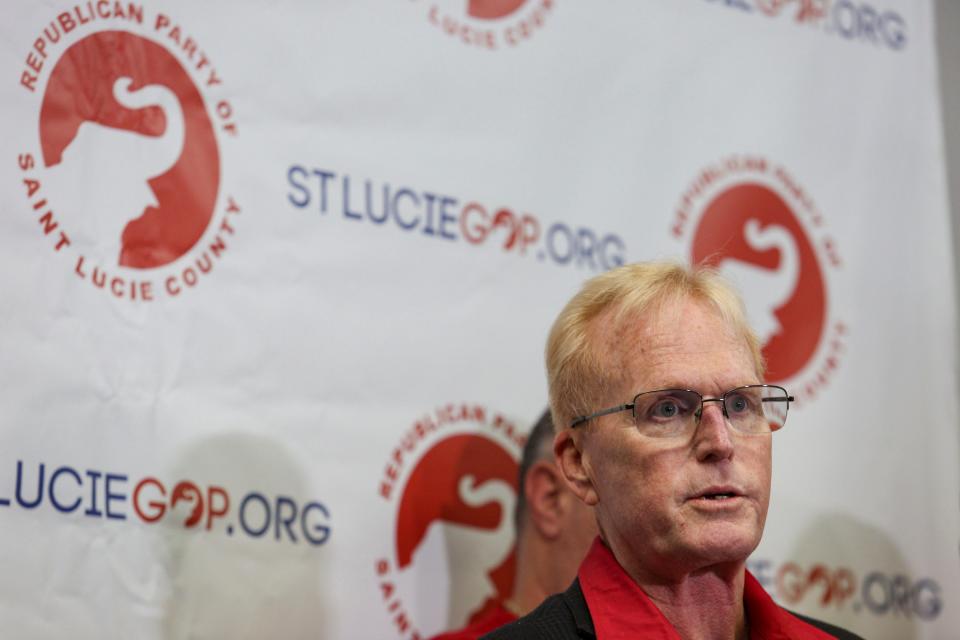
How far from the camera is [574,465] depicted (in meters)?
1.85

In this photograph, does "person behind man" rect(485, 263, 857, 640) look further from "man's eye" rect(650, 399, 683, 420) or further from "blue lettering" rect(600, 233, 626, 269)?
"blue lettering" rect(600, 233, 626, 269)

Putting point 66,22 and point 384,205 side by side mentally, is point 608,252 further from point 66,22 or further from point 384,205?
point 66,22

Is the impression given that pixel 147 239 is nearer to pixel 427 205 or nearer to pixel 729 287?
pixel 427 205

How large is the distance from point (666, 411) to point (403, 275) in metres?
0.87

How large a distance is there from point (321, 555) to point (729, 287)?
851 millimetres

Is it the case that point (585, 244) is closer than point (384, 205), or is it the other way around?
point (384, 205)

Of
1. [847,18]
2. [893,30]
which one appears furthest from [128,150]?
[893,30]

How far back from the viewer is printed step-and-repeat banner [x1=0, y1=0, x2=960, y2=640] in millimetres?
2084

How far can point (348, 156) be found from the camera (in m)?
2.43

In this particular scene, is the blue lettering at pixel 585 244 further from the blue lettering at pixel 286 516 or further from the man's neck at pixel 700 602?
the man's neck at pixel 700 602

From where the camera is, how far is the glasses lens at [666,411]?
67.1 inches

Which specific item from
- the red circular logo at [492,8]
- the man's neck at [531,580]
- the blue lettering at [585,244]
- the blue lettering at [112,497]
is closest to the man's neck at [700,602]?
the man's neck at [531,580]

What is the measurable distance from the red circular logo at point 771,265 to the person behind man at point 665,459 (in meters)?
1.09

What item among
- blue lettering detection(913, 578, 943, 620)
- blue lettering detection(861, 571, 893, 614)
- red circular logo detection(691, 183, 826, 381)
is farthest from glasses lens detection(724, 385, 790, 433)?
blue lettering detection(913, 578, 943, 620)
